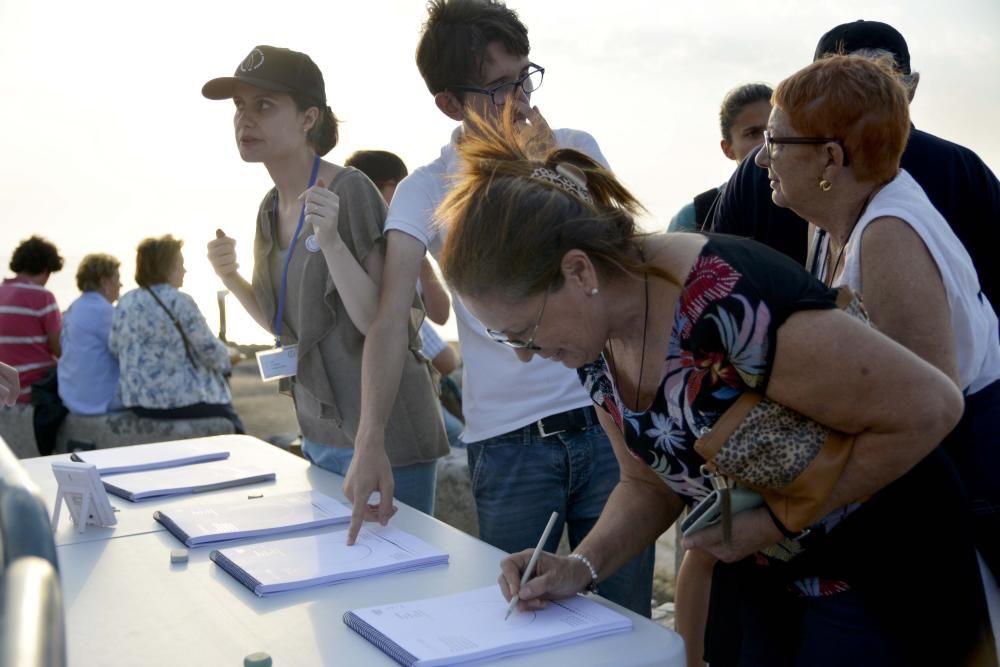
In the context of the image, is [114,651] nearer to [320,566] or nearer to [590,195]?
[320,566]

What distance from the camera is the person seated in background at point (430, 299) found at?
349 cm

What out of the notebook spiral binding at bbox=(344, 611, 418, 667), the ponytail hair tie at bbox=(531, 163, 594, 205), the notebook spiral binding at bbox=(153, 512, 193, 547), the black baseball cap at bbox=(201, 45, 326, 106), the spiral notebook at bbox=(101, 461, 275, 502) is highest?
the black baseball cap at bbox=(201, 45, 326, 106)

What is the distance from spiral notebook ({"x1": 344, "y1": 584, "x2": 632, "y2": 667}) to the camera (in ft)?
4.13

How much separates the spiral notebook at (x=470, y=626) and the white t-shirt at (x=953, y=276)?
25.8 inches

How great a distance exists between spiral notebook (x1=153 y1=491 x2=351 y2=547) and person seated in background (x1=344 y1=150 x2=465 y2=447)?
1095 millimetres

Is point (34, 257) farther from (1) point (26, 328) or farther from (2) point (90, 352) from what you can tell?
(2) point (90, 352)

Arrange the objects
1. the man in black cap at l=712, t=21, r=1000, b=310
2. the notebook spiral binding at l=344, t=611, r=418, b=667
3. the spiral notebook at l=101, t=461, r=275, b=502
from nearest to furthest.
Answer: the notebook spiral binding at l=344, t=611, r=418, b=667
the man in black cap at l=712, t=21, r=1000, b=310
the spiral notebook at l=101, t=461, r=275, b=502

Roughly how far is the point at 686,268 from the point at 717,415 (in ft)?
0.65

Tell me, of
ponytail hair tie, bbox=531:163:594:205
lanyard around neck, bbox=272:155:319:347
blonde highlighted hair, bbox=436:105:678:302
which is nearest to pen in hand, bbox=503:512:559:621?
blonde highlighted hair, bbox=436:105:678:302

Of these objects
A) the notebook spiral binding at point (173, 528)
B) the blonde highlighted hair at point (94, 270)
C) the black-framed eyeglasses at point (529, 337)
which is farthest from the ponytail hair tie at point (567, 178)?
the blonde highlighted hair at point (94, 270)

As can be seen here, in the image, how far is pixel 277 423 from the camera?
8734mm

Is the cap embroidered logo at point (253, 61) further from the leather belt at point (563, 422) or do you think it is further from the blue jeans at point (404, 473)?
the leather belt at point (563, 422)

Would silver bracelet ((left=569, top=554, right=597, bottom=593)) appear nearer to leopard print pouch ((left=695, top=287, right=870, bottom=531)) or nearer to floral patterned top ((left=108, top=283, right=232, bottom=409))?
leopard print pouch ((left=695, top=287, right=870, bottom=531))

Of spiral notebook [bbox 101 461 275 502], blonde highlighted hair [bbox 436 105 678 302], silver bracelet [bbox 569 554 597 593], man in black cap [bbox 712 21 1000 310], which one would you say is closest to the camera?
blonde highlighted hair [bbox 436 105 678 302]
